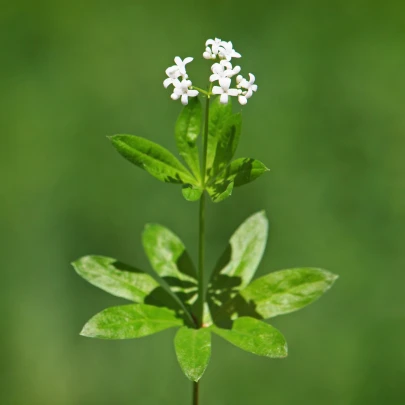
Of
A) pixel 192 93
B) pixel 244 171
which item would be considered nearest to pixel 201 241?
pixel 244 171

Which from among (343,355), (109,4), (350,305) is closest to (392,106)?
(350,305)

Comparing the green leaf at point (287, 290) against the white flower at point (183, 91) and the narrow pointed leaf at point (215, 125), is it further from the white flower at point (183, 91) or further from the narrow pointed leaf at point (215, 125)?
the white flower at point (183, 91)

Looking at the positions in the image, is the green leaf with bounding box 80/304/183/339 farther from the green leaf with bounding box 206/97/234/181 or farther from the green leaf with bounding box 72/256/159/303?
the green leaf with bounding box 206/97/234/181

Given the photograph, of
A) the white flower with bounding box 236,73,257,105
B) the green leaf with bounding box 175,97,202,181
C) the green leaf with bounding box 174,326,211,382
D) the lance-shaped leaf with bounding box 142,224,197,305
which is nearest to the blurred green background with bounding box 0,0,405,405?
the lance-shaped leaf with bounding box 142,224,197,305

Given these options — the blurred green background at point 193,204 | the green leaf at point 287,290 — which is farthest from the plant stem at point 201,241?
the blurred green background at point 193,204

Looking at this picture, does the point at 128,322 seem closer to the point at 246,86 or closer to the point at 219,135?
the point at 219,135

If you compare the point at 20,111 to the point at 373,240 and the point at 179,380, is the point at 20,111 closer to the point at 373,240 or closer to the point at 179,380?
the point at 179,380
